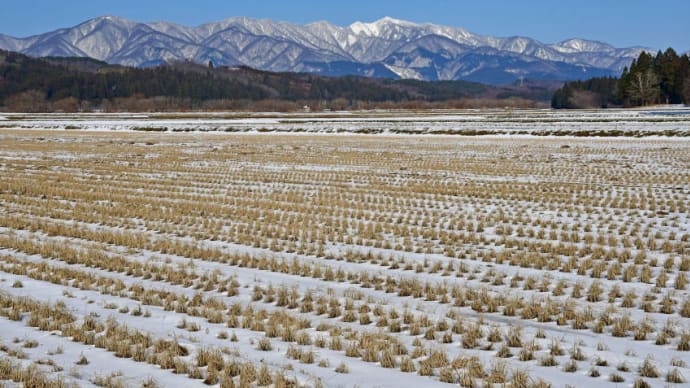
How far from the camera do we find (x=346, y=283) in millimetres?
11031

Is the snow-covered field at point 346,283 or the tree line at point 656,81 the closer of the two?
the snow-covered field at point 346,283

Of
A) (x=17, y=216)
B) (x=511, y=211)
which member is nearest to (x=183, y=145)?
(x=17, y=216)

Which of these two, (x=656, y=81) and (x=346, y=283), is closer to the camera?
(x=346, y=283)

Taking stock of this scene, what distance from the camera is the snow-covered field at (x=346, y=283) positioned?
7.05 m

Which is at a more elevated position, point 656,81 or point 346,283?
point 656,81

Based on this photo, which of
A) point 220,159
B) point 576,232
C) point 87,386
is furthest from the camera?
point 220,159

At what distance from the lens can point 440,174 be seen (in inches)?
1176

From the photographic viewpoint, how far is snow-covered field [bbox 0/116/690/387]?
23.1 ft

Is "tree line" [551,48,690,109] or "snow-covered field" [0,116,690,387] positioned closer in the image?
"snow-covered field" [0,116,690,387]

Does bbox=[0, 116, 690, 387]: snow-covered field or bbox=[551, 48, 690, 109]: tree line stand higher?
bbox=[551, 48, 690, 109]: tree line

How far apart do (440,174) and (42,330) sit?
23277mm

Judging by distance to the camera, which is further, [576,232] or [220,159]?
[220,159]

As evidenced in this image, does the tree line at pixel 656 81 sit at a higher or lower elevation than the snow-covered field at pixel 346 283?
higher

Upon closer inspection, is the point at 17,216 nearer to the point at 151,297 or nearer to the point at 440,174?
the point at 151,297
